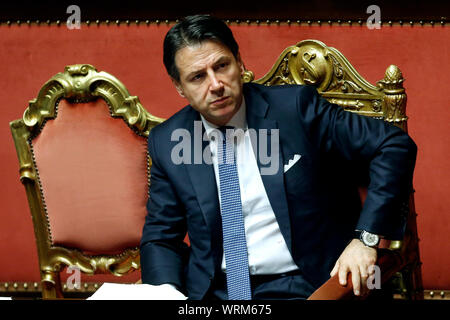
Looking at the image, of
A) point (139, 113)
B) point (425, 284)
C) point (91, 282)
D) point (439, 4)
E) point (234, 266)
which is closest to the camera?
point (234, 266)

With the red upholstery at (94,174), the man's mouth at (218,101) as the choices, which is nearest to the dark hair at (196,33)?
the man's mouth at (218,101)

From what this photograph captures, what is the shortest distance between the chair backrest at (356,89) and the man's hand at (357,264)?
0.29 m

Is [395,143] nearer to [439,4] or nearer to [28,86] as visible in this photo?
[439,4]

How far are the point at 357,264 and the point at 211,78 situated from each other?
586mm

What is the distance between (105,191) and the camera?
81.4 inches

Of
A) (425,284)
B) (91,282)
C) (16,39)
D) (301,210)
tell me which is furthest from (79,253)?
(425,284)

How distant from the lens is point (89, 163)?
2064mm

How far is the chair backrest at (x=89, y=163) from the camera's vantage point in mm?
2018

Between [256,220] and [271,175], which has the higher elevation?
[271,175]

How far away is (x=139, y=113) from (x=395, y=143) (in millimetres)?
767

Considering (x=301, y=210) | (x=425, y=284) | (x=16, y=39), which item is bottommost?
(x=425, y=284)

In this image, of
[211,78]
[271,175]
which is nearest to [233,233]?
[271,175]

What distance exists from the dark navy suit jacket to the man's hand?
0.14 meters

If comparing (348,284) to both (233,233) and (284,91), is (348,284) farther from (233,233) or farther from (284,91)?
(284,91)
